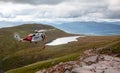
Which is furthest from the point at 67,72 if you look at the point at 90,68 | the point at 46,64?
the point at 46,64

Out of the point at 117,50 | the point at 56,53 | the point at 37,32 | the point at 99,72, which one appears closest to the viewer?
the point at 99,72

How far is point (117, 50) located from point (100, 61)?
52.8 metres

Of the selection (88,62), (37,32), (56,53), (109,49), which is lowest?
(56,53)

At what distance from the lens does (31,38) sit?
82.2 metres

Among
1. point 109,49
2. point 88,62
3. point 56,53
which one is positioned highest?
point 88,62

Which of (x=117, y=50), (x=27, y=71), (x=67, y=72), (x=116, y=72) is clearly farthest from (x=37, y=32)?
(x=27, y=71)

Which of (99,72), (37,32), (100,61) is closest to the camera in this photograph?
(99,72)

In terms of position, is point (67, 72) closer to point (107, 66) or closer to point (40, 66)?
point (107, 66)

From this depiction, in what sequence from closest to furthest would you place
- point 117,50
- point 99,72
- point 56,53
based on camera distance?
point 99,72, point 117,50, point 56,53

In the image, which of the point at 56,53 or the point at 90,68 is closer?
the point at 90,68

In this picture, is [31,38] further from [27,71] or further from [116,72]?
[27,71]

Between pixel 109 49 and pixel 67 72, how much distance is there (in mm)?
67552

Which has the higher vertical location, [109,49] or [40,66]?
[109,49]

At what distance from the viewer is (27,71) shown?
449 ft
